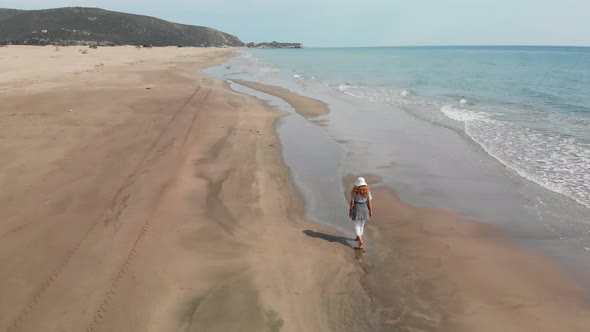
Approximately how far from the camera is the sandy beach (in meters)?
5.50

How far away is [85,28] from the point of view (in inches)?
4006

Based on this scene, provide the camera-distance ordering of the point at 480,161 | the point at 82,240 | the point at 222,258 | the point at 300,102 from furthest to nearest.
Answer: the point at 300,102 → the point at 480,161 → the point at 82,240 → the point at 222,258

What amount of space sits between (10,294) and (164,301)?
230 centimetres

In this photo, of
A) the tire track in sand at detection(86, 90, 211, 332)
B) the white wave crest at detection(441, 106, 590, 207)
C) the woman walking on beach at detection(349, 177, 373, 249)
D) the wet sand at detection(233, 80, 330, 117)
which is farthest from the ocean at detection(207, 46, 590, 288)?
the tire track in sand at detection(86, 90, 211, 332)

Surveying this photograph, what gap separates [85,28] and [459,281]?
11896 centimetres

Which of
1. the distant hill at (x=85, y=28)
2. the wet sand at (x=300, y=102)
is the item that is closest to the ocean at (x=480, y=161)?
the wet sand at (x=300, y=102)

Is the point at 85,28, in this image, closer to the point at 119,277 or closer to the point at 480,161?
the point at 480,161

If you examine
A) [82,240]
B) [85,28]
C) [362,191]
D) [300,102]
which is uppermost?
[85,28]

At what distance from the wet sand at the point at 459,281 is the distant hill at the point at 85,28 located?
89429 millimetres

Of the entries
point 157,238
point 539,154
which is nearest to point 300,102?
point 539,154

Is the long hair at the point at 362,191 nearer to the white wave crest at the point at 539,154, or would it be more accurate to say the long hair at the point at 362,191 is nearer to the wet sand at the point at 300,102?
the white wave crest at the point at 539,154

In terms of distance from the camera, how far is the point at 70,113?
16.5 metres

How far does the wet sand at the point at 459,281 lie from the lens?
5617 millimetres

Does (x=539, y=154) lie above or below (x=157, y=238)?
above
